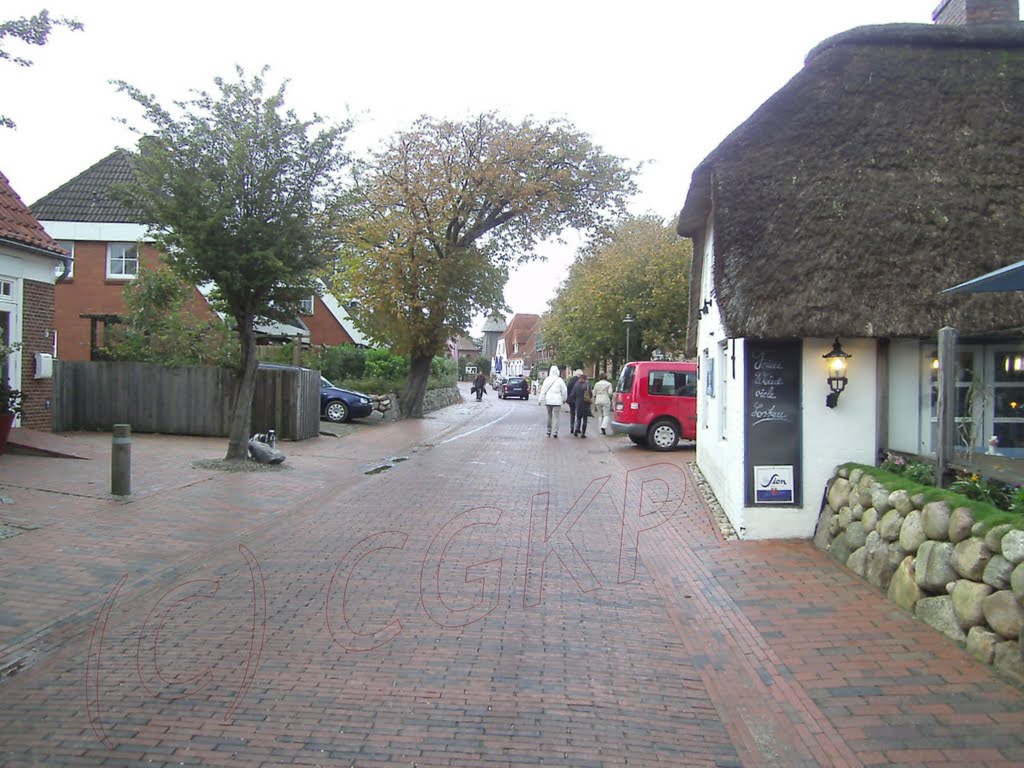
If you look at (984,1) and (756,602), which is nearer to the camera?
(756,602)

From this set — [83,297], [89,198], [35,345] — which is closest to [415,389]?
[83,297]

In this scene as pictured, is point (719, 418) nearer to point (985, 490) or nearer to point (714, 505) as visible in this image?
point (714, 505)

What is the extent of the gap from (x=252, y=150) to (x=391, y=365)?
17822 mm

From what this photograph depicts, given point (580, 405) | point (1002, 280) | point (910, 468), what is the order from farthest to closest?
point (580, 405) < point (910, 468) < point (1002, 280)

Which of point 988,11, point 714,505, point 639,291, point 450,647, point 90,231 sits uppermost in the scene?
point 90,231

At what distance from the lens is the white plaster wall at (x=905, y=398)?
798cm

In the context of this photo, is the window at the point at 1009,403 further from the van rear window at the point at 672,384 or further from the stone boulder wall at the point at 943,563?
the van rear window at the point at 672,384

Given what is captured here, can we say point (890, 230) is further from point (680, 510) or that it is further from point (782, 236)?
point (680, 510)

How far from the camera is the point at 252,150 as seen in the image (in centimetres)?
1223

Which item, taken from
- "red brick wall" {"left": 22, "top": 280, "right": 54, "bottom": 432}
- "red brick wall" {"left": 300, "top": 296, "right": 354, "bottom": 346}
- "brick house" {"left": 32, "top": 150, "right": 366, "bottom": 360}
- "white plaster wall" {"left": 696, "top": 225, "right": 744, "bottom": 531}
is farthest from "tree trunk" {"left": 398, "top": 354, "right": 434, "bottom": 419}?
"white plaster wall" {"left": 696, "top": 225, "right": 744, "bottom": 531}

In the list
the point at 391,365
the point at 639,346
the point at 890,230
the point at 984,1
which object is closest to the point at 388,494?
the point at 890,230

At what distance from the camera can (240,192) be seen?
40.1 ft

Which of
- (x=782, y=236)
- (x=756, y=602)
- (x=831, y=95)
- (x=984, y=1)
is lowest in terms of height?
(x=756, y=602)

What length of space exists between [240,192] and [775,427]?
8491mm
